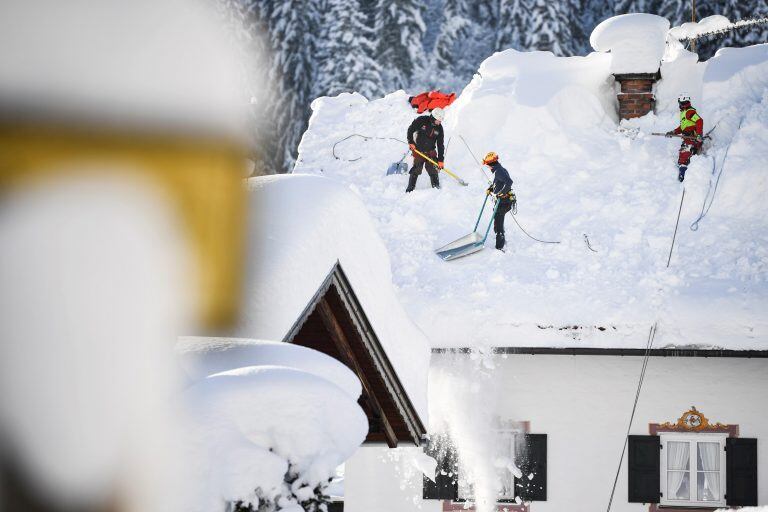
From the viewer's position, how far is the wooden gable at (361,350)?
696 cm

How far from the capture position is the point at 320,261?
19.9ft

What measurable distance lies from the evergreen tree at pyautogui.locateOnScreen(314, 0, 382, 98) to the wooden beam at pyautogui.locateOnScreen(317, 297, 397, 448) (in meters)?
33.8

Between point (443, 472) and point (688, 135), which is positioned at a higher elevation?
point (688, 135)

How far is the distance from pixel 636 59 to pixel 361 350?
10745 millimetres

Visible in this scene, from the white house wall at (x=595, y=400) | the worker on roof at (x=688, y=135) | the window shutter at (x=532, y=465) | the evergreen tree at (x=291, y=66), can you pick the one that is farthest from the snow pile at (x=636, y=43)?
the evergreen tree at (x=291, y=66)

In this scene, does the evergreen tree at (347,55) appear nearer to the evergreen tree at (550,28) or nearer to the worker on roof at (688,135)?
the evergreen tree at (550,28)

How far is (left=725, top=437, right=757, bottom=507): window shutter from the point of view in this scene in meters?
12.7

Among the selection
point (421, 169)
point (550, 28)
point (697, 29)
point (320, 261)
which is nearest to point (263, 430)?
point (320, 261)

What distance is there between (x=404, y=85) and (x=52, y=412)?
4349 cm

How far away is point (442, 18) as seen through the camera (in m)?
50.5

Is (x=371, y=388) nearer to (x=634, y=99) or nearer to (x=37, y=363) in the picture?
(x=37, y=363)

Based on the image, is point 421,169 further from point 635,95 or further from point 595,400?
point 595,400

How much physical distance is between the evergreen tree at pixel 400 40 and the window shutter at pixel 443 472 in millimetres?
32386

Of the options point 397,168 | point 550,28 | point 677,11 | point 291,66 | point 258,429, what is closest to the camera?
point 258,429
